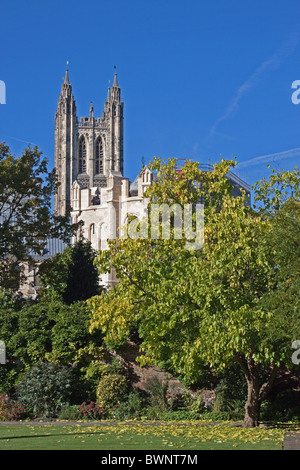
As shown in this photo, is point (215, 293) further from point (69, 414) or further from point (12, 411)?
point (12, 411)

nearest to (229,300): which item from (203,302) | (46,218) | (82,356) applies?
(203,302)

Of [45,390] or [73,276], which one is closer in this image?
[45,390]

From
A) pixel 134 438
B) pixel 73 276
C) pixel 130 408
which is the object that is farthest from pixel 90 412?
pixel 73 276

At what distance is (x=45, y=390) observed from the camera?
24.2m

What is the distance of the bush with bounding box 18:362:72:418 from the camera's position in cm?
2409

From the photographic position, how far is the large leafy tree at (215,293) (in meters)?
17.9

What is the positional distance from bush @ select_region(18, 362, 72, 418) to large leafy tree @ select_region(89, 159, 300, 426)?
202 inches

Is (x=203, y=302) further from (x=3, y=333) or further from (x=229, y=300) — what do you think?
(x=3, y=333)

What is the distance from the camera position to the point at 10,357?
27188 mm

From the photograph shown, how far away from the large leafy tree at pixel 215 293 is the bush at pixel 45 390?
16.9 ft

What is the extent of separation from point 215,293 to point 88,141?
124 metres

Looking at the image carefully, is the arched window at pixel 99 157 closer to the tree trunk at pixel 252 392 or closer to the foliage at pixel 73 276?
the foliage at pixel 73 276
